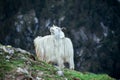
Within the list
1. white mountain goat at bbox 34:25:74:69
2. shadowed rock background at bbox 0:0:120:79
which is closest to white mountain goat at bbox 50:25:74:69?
white mountain goat at bbox 34:25:74:69

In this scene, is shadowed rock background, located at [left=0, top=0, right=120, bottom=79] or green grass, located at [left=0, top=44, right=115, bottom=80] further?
shadowed rock background, located at [left=0, top=0, right=120, bottom=79]

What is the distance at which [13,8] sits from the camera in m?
23.6

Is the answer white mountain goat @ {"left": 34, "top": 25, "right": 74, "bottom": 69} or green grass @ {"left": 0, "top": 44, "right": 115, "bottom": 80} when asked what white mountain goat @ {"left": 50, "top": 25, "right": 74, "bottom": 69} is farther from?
green grass @ {"left": 0, "top": 44, "right": 115, "bottom": 80}

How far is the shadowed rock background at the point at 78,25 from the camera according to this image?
22.9m

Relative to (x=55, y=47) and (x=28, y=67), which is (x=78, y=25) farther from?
(x=28, y=67)

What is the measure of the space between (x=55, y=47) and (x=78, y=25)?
10290mm

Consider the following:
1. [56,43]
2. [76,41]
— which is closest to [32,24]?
[76,41]

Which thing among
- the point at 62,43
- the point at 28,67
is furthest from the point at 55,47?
the point at 28,67

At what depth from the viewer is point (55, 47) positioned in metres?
13.1

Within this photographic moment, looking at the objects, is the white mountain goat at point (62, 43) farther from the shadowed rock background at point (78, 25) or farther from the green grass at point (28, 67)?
the shadowed rock background at point (78, 25)

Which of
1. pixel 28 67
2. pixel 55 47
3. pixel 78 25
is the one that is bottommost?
pixel 28 67

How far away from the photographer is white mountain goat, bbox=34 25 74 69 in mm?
12797

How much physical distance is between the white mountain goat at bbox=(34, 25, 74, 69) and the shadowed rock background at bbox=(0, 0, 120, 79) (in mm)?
9502

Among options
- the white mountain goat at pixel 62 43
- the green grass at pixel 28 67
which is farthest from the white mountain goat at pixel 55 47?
the green grass at pixel 28 67
